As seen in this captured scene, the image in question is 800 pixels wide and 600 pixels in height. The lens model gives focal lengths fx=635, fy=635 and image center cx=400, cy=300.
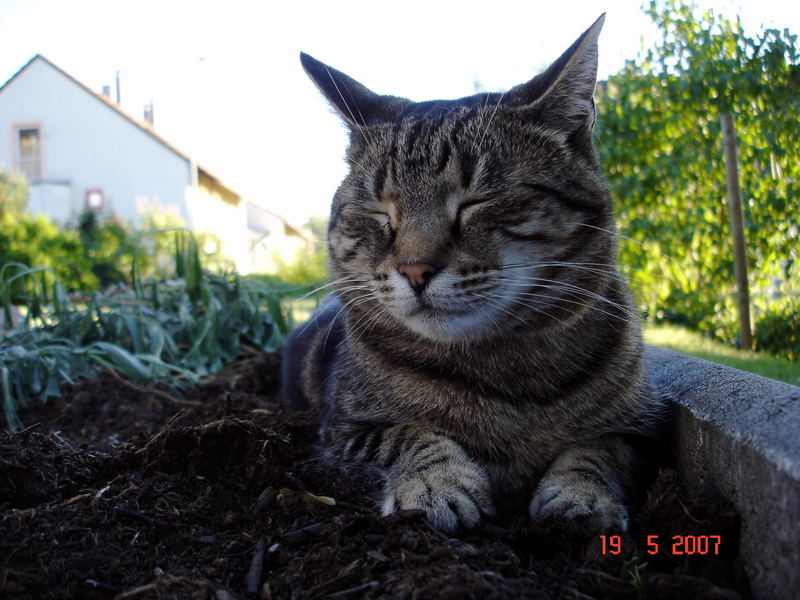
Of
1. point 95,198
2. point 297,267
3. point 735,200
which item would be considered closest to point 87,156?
point 95,198

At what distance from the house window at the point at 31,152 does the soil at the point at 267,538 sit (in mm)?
17077

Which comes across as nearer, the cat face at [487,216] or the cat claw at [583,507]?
the cat claw at [583,507]

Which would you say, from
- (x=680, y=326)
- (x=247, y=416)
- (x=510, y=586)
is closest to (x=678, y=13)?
(x=680, y=326)

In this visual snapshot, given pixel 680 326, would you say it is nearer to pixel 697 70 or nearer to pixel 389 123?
pixel 697 70

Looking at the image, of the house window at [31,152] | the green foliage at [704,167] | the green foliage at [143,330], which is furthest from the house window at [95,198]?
the green foliage at [704,167]

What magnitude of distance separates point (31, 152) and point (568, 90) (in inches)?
708

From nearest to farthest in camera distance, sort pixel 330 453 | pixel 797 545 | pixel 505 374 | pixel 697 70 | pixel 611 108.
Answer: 1. pixel 797 545
2. pixel 505 374
3. pixel 330 453
4. pixel 697 70
5. pixel 611 108

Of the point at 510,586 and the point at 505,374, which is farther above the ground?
the point at 505,374

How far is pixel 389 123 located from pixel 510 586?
151 centimetres

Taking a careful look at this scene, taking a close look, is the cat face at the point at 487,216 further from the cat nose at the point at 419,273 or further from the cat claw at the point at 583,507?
the cat claw at the point at 583,507

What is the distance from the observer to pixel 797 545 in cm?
109

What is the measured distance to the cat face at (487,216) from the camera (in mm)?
1651

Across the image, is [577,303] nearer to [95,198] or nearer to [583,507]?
[583,507]

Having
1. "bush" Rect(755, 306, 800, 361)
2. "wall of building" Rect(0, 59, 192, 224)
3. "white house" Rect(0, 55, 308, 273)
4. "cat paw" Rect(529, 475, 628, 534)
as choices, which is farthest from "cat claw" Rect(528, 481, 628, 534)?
"wall of building" Rect(0, 59, 192, 224)
